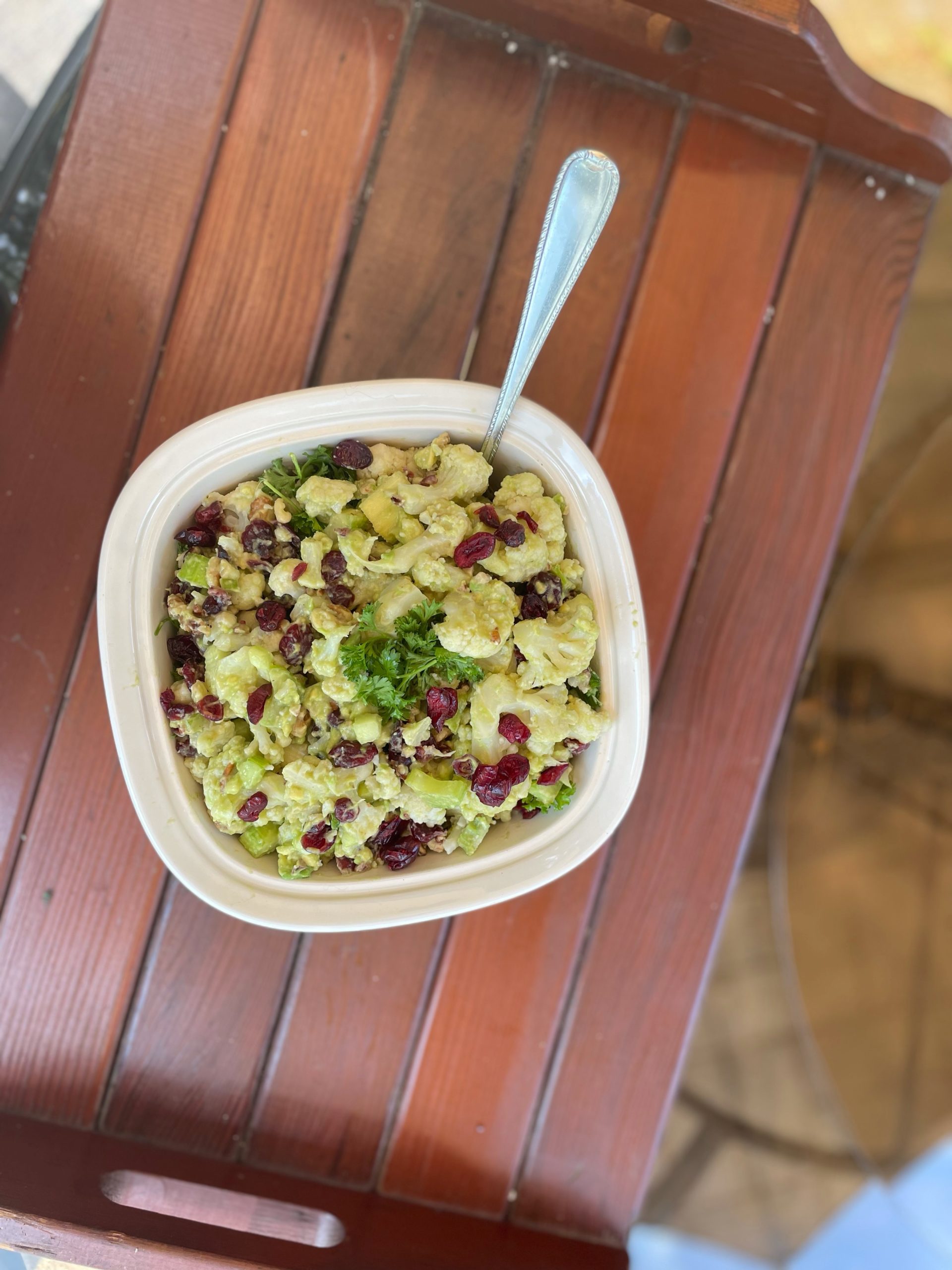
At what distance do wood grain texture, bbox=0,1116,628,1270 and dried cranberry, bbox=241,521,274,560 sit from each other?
39.3 inches

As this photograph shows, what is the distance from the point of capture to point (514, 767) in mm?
1102

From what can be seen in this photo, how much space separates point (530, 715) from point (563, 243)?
1.89 ft

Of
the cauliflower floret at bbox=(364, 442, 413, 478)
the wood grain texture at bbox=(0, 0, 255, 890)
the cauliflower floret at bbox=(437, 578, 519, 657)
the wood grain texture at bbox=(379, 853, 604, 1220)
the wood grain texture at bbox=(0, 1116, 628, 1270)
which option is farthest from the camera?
the wood grain texture at bbox=(379, 853, 604, 1220)

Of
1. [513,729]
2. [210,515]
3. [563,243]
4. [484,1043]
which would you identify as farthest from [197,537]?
[484,1043]

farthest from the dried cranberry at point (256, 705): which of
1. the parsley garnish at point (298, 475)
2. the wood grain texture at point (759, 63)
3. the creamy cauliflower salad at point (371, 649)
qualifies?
the wood grain texture at point (759, 63)

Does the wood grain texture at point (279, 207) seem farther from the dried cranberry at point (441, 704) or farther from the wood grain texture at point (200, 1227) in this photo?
the wood grain texture at point (200, 1227)

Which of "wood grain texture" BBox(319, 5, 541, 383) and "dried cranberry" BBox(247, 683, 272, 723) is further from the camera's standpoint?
"wood grain texture" BBox(319, 5, 541, 383)

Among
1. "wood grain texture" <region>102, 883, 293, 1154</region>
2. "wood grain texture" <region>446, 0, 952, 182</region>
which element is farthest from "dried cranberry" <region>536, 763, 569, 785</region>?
"wood grain texture" <region>446, 0, 952, 182</region>

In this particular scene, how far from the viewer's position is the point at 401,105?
1428mm

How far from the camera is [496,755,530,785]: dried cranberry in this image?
110 centimetres

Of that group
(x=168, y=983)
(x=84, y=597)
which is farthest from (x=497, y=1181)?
(x=84, y=597)

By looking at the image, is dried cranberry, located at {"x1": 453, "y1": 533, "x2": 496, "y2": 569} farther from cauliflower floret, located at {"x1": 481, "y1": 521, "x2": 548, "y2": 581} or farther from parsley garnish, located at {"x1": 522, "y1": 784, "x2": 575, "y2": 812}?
parsley garnish, located at {"x1": 522, "y1": 784, "x2": 575, "y2": 812}

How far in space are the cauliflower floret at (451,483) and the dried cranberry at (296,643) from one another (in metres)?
0.20

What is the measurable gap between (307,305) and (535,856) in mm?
920
